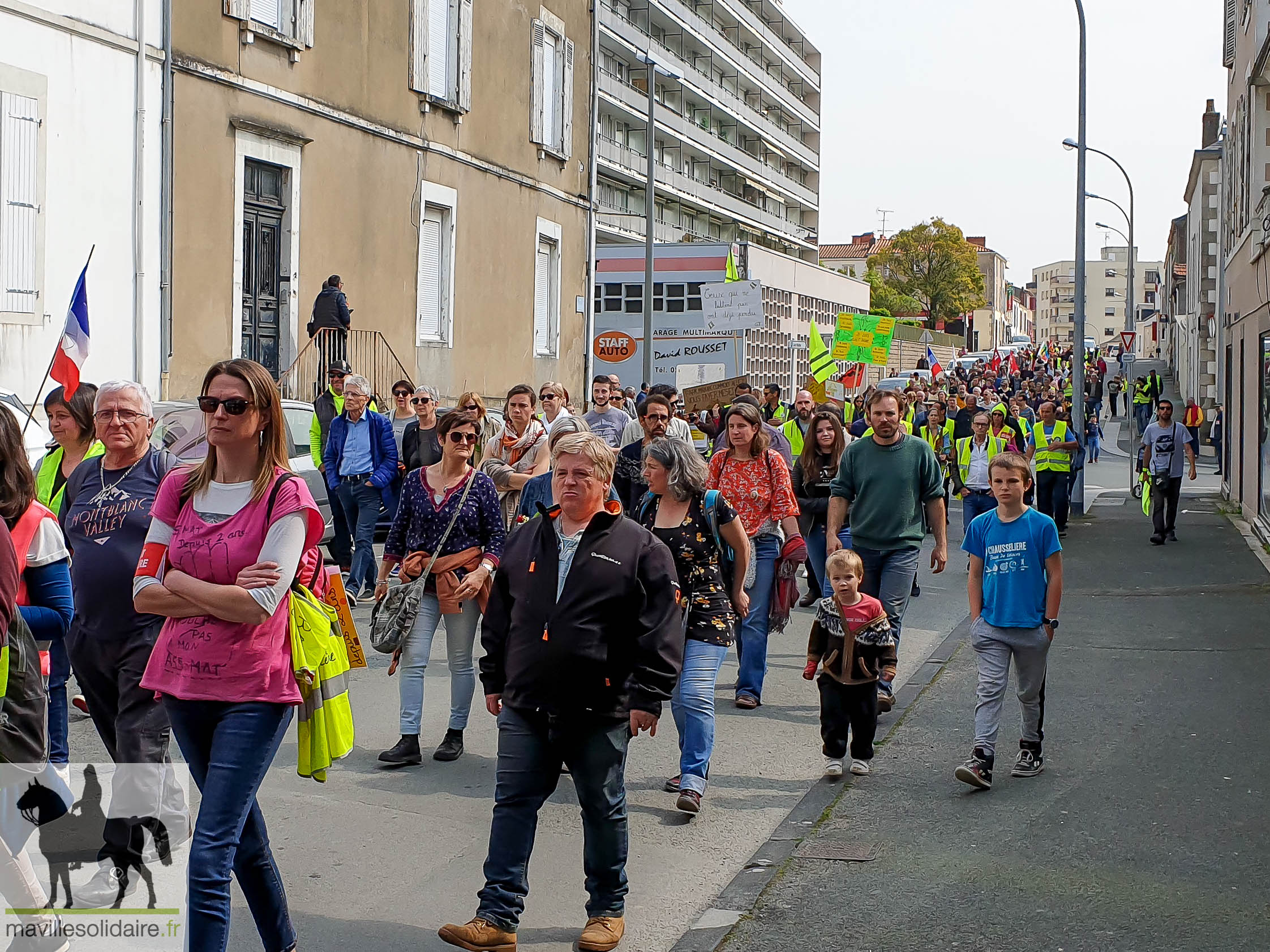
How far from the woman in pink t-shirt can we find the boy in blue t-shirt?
4.00 metres

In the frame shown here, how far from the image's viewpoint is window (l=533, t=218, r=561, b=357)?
26.4 metres

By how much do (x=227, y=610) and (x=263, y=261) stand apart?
1531 centimetres

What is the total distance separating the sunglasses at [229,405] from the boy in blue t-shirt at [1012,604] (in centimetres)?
419

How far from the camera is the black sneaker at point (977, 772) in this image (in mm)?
6988

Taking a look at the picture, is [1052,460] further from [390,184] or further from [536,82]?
[536,82]

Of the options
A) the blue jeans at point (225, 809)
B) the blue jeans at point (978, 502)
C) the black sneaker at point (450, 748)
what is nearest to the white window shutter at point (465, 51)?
the blue jeans at point (978, 502)

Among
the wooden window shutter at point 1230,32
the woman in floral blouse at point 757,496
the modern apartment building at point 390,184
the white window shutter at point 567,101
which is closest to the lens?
the woman in floral blouse at point 757,496

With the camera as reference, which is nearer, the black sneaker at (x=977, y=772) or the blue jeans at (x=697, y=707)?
the blue jeans at (x=697, y=707)

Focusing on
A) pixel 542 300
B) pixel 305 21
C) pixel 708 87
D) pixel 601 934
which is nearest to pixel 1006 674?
pixel 601 934

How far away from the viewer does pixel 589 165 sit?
2811 centimetres

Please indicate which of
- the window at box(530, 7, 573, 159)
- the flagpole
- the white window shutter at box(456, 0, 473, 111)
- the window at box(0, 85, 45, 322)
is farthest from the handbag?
the window at box(530, 7, 573, 159)

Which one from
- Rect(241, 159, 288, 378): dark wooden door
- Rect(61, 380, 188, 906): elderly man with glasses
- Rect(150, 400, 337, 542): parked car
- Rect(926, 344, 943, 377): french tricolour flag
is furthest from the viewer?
Rect(926, 344, 943, 377): french tricolour flag

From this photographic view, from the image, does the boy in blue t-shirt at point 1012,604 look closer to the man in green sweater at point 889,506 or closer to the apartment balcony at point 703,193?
the man in green sweater at point 889,506

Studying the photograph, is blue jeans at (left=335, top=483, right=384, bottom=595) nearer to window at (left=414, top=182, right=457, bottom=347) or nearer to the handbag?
the handbag
